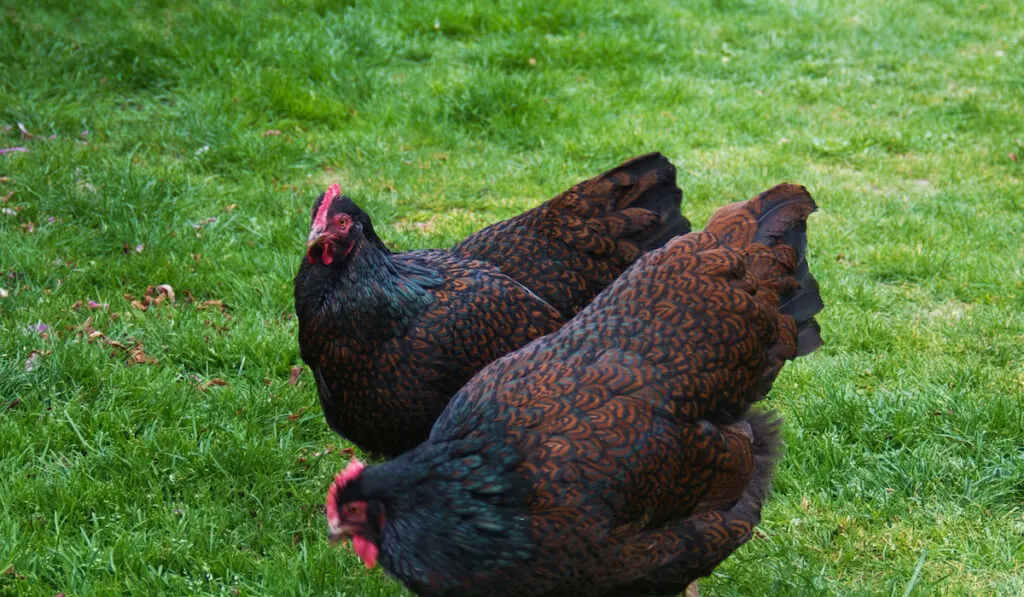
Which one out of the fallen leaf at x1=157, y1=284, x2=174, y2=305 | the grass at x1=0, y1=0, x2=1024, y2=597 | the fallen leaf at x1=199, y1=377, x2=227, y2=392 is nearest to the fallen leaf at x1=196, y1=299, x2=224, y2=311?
the grass at x1=0, y1=0, x2=1024, y2=597

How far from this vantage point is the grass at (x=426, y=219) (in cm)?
341

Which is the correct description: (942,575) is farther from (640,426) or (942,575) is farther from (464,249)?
(464,249)

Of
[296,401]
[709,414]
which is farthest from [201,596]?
[709,414]

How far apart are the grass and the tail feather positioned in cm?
69

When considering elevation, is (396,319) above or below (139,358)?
above

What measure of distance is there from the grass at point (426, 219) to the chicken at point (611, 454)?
57 cm

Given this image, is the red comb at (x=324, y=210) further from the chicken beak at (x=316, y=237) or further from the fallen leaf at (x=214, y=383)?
the fallen leaf at (x=214, y=383)

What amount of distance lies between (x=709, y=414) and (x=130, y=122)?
5.41 m

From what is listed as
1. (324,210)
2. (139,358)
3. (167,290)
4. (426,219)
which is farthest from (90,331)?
(426,219)

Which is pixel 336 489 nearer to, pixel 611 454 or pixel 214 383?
pixel 611 454

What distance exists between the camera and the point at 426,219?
5977 mm

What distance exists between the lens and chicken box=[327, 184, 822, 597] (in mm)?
2553

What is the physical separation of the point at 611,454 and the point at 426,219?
3512 mm

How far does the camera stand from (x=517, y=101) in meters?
7.28
